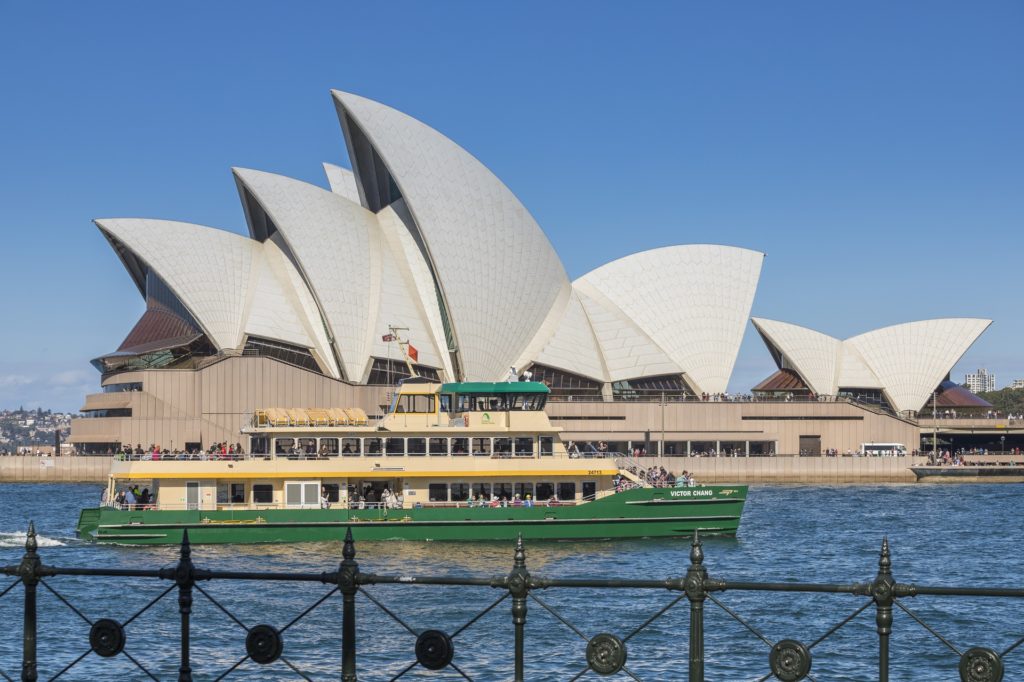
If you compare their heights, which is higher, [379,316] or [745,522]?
[379,316]

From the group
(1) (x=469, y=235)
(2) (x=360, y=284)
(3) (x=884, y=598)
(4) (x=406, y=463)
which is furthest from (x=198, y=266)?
(3) (x=884, y=598)

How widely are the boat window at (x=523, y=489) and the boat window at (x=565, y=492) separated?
77 centimetres

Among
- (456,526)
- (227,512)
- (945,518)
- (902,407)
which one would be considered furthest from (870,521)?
(902,407)

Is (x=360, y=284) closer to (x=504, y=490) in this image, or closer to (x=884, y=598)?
(x=504, y=490)

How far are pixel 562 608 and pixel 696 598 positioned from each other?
15616 mm

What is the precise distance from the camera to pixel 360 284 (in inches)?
2803

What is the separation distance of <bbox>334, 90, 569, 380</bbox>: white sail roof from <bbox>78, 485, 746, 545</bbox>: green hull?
125 ft

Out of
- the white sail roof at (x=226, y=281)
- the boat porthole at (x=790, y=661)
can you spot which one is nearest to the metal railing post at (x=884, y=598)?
the boat porthole at (x=790, y=661)

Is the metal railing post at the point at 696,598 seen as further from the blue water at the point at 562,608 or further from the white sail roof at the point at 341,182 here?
the white sail roof at the point at 341,182

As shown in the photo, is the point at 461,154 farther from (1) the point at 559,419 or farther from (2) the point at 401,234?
(1) the point at 559,419

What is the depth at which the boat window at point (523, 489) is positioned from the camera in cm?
3394

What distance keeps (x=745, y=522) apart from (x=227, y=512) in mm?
16987

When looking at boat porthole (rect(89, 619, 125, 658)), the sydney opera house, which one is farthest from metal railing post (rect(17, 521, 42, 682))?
the sydney opera house

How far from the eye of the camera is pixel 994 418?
3300 inches
